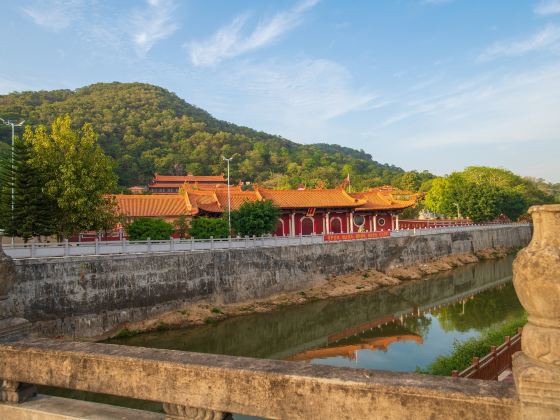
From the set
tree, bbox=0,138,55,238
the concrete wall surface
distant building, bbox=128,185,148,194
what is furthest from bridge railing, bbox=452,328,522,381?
distant building, bbox=128,185,148,194

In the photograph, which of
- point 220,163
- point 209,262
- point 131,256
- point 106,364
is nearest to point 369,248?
point 209,262

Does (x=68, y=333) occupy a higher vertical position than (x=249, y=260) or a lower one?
lower

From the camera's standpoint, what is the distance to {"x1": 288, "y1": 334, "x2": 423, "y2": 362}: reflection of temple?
1656cm

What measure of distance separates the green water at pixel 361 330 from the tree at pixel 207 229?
663cm

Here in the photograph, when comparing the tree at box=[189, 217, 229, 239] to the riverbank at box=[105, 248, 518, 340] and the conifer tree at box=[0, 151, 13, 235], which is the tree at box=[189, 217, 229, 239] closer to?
the riverbank at box=[105, 248, 518, 340]

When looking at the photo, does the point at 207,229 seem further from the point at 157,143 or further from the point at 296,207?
the point at 157,143

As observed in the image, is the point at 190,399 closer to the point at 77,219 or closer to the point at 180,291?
the point at 180,291

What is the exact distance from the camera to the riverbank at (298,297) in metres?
18.9

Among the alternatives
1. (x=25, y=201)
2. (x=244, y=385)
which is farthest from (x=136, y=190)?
(x=244, y=385)

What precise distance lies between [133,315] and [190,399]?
16.5 m

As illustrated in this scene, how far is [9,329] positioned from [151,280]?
1553 centimetres

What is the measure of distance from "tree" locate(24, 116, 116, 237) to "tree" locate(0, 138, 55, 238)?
413 millimetres

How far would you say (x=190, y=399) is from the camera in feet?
11.0

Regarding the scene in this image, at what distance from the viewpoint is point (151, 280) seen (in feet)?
63.6
